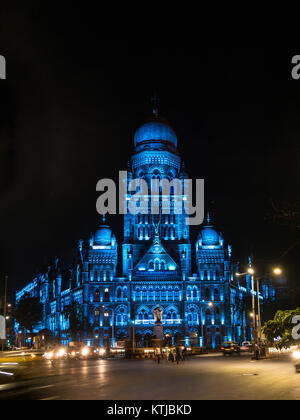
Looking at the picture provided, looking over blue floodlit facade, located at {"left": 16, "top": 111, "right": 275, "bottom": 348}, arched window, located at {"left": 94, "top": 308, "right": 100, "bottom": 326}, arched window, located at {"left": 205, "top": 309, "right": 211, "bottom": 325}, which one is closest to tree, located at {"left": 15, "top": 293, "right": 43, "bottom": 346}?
blue floodlit facade, located at {"left": 16, "top": 111, "right": 275, "bottom": 348}

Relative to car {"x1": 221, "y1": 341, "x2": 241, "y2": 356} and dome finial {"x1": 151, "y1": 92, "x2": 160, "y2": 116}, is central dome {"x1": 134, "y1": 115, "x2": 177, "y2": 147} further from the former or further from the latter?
car {"x1": 221, "y1": 341, "x2": 241, "y2": 356}

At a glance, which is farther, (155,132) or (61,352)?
(155,132)

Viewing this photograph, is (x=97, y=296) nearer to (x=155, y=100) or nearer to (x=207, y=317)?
(x=207, y=317)

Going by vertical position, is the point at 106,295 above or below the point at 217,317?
above

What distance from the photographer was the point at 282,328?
20.1 m

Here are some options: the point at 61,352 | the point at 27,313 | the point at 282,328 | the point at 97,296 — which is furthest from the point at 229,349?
the point at 27,313

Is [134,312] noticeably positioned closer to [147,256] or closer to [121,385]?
[147,256]

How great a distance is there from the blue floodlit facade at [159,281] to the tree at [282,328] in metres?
78.0

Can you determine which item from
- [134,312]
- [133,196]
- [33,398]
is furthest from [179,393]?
[133,196]

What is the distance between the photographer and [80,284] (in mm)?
115562

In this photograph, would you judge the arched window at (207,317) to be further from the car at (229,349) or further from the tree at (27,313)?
the car at (229,349)

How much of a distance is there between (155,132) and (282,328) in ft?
352
